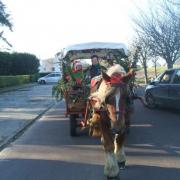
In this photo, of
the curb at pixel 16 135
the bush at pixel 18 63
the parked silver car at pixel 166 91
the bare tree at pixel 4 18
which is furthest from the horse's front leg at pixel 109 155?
the bush at pixel 18 63

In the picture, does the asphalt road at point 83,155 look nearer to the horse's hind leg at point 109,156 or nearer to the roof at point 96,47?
the horse's hind leg at point 109,156

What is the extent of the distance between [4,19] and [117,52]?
27642mm

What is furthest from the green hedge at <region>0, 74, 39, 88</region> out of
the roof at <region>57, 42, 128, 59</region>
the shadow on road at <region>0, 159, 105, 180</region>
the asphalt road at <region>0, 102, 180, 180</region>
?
the shadow on road at <region>0, 159, 105, 180</region>

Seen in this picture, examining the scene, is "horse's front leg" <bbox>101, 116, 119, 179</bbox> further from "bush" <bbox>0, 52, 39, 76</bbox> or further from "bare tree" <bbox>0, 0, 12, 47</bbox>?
"bush" <bbox>0, 52, 39, 76</bbox>

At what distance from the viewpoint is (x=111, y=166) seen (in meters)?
7.05

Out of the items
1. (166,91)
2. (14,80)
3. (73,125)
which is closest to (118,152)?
(73,125)

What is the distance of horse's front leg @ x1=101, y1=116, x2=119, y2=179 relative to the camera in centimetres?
703

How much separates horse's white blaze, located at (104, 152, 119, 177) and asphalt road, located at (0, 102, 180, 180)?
0.33m

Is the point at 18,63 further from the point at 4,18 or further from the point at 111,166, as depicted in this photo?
the point at 111,166

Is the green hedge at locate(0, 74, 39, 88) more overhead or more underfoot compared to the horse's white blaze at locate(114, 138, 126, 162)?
more underfoot

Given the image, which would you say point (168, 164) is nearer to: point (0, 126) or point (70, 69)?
point (70, 69)

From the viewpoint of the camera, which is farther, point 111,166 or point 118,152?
point 118,152

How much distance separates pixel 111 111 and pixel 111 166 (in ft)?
3.23

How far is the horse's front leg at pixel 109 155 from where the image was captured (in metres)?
7.03
